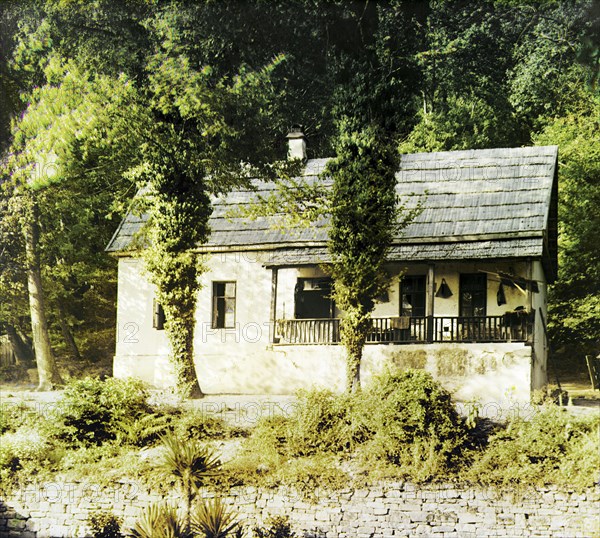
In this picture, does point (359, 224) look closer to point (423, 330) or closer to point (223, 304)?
point (423, 330)

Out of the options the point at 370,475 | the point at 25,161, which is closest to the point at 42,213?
the point at 25,161

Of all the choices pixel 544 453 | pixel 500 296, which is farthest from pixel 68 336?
pixel 544 453

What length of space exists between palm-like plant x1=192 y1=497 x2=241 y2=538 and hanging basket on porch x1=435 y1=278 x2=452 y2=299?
1.97 metres

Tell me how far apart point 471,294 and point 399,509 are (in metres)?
1.43

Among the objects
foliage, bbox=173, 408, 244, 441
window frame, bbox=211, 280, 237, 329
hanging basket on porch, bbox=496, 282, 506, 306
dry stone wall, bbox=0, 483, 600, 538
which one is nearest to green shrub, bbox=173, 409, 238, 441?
foliage, bbox=173, 408, 244, 441

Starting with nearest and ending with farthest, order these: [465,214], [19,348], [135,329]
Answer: [465,214]
[135,329]
[19,348]

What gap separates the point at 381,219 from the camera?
269 inches

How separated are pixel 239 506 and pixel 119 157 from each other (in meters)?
2.63

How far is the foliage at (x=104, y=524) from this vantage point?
7.03 meters

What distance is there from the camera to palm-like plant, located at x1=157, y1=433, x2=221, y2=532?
695cm

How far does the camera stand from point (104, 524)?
7066 mm

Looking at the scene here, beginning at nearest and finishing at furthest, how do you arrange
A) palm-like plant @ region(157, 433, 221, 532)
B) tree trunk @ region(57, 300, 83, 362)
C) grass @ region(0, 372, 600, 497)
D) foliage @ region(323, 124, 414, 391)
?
1. grass @ region(0, 372, 600, 497)
2. foliage @ region(323, 124, 414, 391)
3. palm-like plant @ region(157, 433, 221, 532)
4. tree trunk @ region(57, 300, 83, 362)

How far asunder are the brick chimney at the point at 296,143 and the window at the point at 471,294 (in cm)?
140

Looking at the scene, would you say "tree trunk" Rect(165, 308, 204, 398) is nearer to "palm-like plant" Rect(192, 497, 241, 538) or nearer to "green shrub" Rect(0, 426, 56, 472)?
"palm-like plant" Rect(192, 497, 241, 538)
